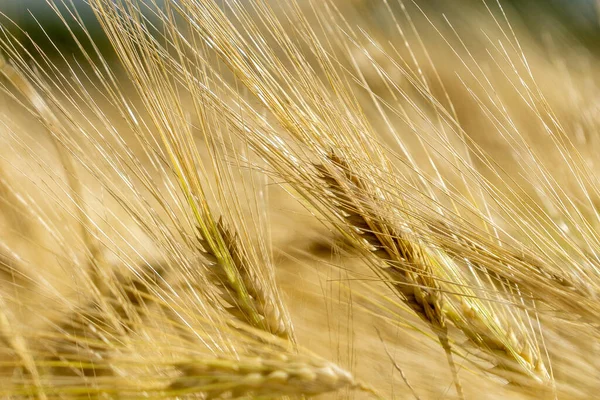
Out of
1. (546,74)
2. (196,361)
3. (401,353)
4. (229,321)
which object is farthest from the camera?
(546,74)

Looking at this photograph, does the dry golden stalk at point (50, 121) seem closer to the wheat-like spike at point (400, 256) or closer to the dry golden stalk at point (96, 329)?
the dry golden stalk at point (96, 329)

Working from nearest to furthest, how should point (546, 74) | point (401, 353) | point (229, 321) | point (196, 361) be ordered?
point (196, 361) → point (229, 321) → point (401, 353) → point (546, 74)

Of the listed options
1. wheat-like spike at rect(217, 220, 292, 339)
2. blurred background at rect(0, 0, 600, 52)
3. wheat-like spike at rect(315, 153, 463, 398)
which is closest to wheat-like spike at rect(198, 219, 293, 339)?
wheat-like spike at rect(217, 220, 292, 339)

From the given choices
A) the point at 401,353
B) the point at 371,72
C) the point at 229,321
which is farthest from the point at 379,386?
the point at 371,72

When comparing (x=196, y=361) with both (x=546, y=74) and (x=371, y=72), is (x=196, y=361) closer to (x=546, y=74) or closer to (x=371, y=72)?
(x=371, y=72)

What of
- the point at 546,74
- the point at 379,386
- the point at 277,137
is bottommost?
the point at 379,386
